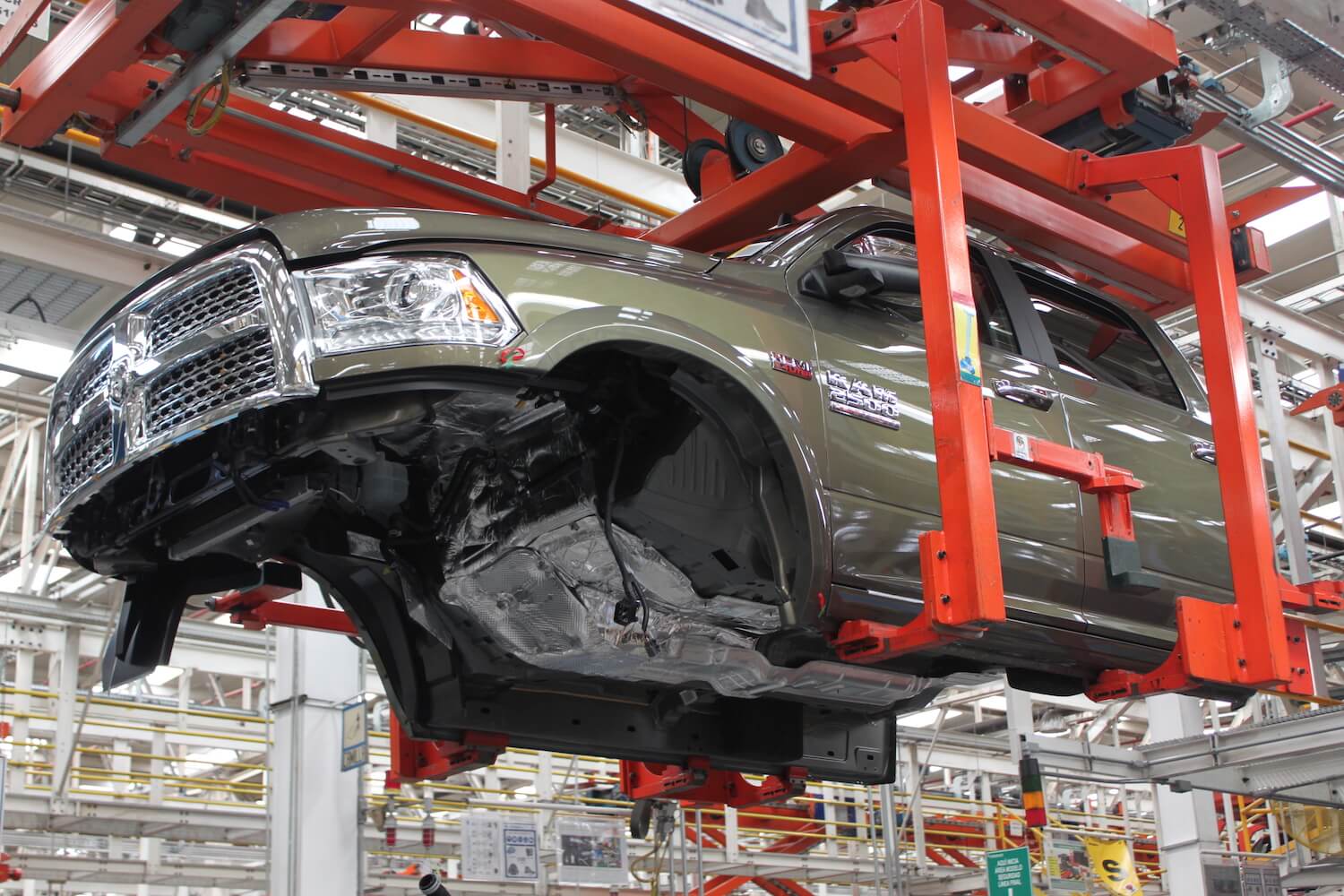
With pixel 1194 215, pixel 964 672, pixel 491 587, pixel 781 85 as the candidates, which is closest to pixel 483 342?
pixel 491 587

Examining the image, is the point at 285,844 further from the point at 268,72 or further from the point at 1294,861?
the point at 1294,861

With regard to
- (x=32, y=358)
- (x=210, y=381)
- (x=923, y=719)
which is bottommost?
(x=210, y=381)

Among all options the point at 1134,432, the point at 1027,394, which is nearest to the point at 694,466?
the point at 1027,394

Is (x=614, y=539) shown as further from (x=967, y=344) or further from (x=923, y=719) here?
(x=923, y=719)

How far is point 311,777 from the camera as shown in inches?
271

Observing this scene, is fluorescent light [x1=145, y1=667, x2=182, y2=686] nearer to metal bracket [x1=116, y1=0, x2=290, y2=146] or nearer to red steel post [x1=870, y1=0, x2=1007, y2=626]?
metal bracket [x1=116, y1=0, x2=290, y2=146]

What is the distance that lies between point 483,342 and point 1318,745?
462cm

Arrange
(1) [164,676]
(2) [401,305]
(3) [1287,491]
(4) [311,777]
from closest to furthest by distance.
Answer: (2) [401,305] → (3) [1287,491] → (4) [311,777] → (1) [164,676]

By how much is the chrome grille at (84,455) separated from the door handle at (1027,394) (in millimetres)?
2468

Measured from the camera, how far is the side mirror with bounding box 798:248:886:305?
4016 mm

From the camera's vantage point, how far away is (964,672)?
4.55 meters

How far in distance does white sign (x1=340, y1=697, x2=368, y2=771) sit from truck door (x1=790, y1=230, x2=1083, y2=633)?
3477mm

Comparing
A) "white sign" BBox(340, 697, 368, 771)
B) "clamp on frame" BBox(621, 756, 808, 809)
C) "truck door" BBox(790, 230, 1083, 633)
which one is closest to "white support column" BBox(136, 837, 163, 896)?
"white sign" BBox(340, 697, 368, 771)

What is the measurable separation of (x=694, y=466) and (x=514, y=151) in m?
3.48
